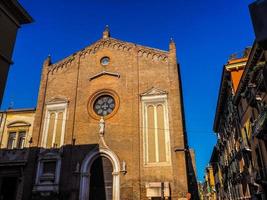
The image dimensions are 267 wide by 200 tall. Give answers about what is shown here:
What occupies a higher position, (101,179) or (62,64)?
(62,64)

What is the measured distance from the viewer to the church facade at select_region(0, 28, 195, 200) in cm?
1905

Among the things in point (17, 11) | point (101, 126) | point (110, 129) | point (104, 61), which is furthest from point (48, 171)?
point (17, 11)

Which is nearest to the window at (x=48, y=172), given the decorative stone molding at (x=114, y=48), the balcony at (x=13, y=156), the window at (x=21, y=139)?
the balcony at (x=13, y=156)

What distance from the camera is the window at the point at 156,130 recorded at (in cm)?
1942

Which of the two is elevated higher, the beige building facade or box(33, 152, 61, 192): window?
the beige building facade

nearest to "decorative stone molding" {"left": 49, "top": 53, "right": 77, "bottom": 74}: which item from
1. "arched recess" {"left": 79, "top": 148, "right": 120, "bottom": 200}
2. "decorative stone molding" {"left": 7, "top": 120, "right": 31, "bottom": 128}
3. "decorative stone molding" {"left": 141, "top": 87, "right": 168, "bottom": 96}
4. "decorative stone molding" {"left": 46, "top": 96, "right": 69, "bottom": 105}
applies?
"decorative stone molding" {"left": 46, "top": 96, "right": 69, "bottom": 105}

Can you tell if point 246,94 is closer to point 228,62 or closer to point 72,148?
point 228,62

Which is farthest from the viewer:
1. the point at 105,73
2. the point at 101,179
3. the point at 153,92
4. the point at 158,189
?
the point at 105,73

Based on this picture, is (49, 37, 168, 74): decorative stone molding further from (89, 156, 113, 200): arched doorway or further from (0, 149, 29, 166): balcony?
(89, 156, 113, 200): arched doorway

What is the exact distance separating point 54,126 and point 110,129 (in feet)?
16.3

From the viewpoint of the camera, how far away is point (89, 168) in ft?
66.9

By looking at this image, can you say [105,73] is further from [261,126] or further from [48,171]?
[261,126]

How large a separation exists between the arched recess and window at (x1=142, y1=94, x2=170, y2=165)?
2316 millimetres

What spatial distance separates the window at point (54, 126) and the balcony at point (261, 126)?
47.0 ft
